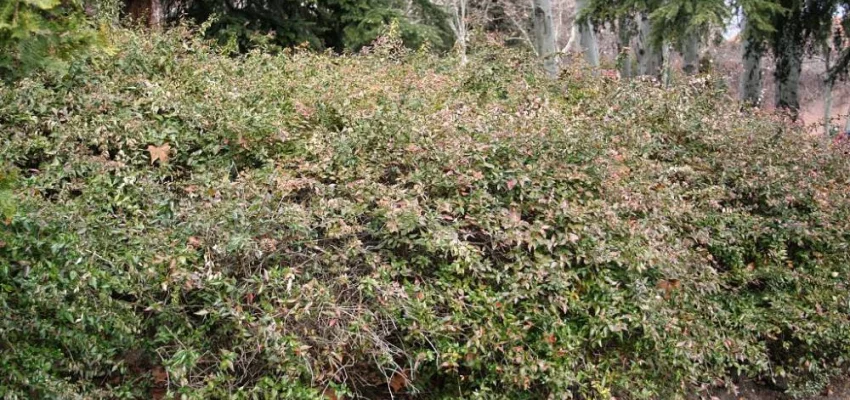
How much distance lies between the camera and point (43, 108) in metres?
4.53

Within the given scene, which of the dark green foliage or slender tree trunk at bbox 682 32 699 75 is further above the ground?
the dark green foliage

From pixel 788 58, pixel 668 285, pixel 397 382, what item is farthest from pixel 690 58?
pixel 397 382

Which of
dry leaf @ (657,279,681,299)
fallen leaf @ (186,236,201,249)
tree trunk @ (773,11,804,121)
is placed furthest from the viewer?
tree trunk @ (773,11,804,121)

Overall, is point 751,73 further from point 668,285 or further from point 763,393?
point 668,285

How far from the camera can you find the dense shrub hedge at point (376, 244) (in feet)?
11.8

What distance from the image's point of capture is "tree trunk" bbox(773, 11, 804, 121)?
11047 mm

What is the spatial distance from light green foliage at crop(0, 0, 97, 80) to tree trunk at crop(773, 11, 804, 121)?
33.0 feet

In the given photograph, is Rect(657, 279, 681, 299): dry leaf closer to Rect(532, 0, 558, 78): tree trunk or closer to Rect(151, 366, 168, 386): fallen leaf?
Rect(151, 366, 168, 386): fallen leaf

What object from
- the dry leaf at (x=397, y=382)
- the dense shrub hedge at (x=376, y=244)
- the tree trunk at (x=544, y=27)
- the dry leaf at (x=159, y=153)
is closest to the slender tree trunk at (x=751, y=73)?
the tree trunk at (x=544, y=27)

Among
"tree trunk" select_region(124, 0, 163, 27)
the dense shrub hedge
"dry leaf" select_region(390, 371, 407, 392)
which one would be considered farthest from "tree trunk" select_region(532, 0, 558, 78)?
"dry leaf" select_region(390, 371, 407, 392)

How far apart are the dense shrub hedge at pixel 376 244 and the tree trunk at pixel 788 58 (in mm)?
5833

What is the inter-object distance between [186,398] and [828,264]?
4691 mm

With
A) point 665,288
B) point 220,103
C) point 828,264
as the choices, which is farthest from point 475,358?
point 828,264

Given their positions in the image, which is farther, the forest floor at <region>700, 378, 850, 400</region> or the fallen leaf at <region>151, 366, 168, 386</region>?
the forest floor at <region>700, 378, 850, 400</region>
